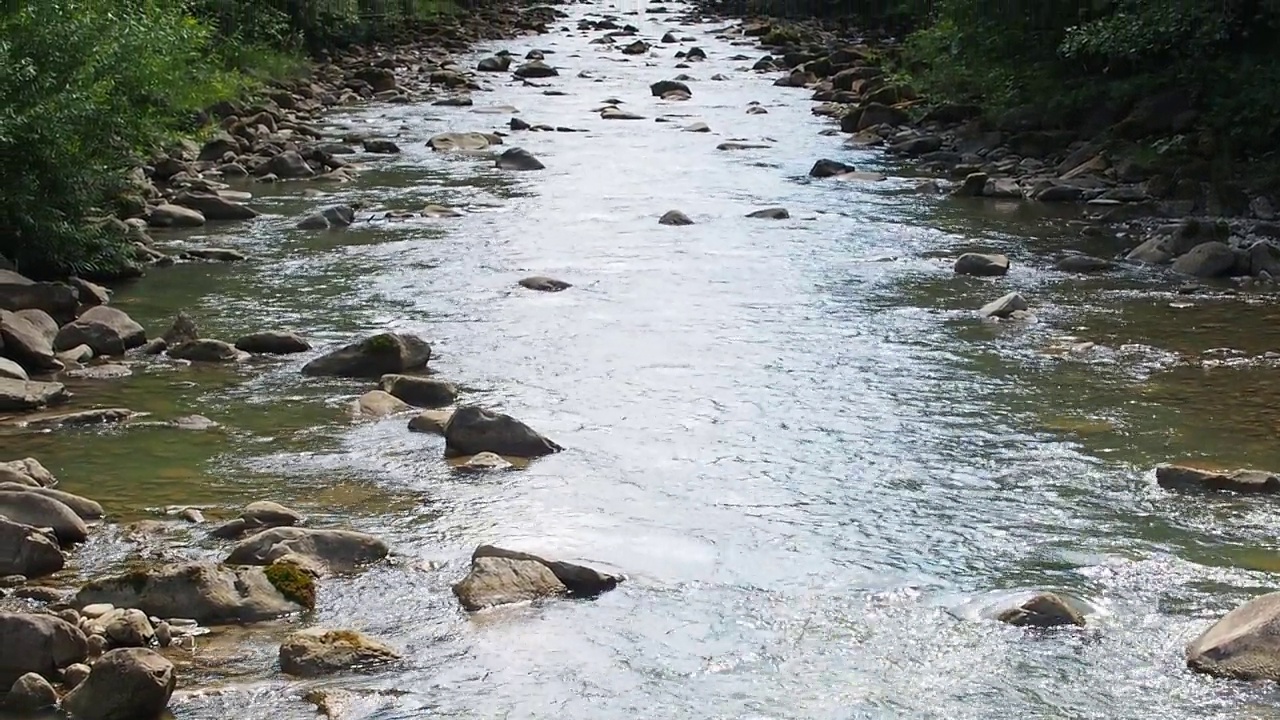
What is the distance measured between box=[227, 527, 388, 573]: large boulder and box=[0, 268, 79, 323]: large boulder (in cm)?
447

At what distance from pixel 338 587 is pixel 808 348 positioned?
4.79 m

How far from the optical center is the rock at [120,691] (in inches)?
203

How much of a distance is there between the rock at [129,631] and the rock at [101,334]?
4557 mm

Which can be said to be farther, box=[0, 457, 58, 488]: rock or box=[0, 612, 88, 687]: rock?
box=[0, 457, 58, 488]: rock

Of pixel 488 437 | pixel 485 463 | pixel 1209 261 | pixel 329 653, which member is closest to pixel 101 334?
pixel 488 437

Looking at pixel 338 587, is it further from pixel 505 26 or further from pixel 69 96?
pixel 505 26

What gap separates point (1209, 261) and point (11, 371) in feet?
27.5

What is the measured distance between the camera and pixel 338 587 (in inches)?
251

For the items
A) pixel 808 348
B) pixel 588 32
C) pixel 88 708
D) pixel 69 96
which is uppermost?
pixel 69 96

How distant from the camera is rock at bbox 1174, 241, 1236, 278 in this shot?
12.9 meters

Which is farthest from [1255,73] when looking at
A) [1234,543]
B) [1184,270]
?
[1234,543]

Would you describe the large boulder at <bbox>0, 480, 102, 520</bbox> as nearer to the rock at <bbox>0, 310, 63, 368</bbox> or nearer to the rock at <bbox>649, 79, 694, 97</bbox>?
the rock at <bbox>0, 310, 63, 368</bbox>

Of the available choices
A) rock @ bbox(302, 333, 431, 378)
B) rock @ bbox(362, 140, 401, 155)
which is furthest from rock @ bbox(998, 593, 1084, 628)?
rock @ bbox(362, 140, 401, 155)

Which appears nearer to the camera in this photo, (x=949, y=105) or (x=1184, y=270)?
(x=1184, y=270)
